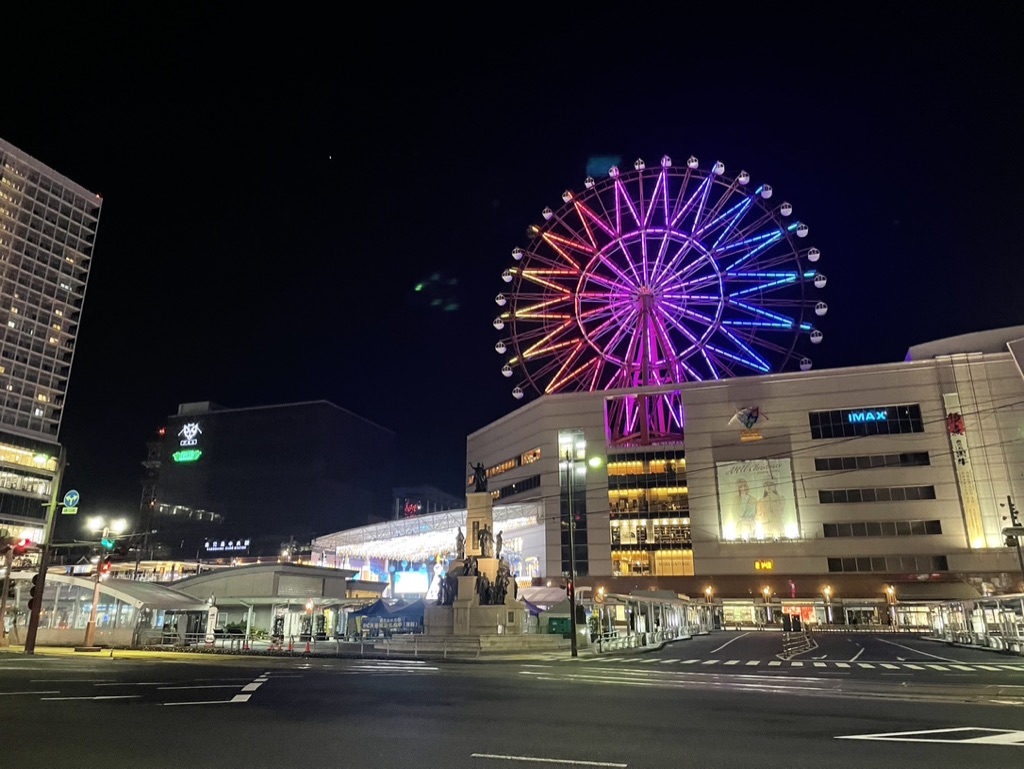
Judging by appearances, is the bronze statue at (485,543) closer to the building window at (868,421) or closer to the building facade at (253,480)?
the building window at (868,421)

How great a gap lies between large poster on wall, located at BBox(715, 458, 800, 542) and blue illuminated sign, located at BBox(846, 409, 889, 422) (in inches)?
341

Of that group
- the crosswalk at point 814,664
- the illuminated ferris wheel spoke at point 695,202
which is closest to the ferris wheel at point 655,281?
the illuminated ferris wheel spoke at point 695,202

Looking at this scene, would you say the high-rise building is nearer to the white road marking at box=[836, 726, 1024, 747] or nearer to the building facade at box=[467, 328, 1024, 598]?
the building facade at box=[467, 328, 1024, 598]

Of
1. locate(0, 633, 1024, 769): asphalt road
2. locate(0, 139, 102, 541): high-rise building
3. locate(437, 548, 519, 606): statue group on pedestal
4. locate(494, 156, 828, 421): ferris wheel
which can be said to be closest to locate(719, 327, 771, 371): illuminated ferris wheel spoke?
locate(494, 156, 828, 421): ferris wheel

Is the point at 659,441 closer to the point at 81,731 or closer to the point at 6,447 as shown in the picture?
the point at 81,731

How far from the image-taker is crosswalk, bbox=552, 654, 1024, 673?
25.0 meters

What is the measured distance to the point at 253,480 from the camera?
152 meters

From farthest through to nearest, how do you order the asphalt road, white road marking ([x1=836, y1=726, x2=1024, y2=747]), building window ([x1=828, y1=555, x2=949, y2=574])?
building window ([x1=828, y1=555, x2=949, y2=574]), white road marking ([x1=836, y1=726, x2=1024, y2=747]), the asphalt road

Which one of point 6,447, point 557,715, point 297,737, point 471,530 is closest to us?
point 297,737

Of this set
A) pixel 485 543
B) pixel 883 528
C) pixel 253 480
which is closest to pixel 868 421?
pixel 883 528

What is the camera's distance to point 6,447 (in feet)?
326

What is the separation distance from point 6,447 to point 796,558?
4331 inches

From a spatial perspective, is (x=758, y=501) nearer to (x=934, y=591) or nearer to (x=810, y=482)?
(x=810, y=482)

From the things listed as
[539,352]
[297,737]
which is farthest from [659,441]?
[297,737]
